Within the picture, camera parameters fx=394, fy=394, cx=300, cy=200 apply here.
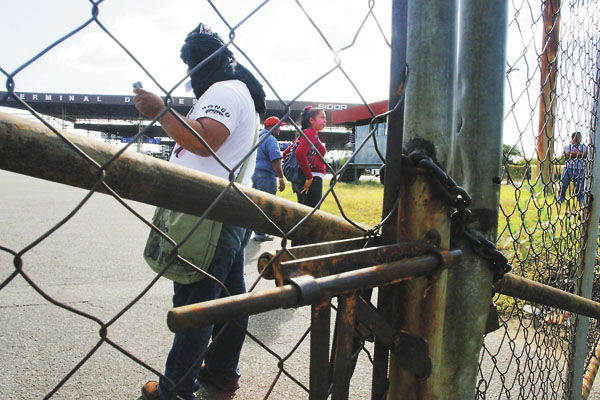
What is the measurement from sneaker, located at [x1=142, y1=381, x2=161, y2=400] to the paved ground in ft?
0.70

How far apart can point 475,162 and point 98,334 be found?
8.11 ft

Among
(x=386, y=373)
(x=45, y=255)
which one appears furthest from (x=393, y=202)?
(x=45, y=255)

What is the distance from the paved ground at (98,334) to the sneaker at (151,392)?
21 centimetres

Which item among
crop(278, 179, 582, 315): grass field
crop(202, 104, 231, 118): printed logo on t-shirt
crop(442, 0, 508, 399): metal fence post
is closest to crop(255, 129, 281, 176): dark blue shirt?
crop(278, 179, 582, 315): grass field

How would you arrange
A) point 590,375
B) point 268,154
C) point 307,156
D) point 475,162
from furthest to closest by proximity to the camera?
point 268,154 < point 307,156 < point 590,375 < point 475,162

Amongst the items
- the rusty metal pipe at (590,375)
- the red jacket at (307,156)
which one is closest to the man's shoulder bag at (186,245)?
the rusty metal pipe at (590,375)

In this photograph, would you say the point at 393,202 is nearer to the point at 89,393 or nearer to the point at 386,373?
the point at 386,373

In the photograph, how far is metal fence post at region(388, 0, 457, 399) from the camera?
0.78 meters

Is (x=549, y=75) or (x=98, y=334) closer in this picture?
(x=549, y=75)

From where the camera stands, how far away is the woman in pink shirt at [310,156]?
13.5ft

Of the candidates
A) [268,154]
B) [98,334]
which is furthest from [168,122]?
[268,154]

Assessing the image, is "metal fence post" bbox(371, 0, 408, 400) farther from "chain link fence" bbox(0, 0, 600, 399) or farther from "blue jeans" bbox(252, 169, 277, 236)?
"blue jeans" bbox(252, 169, 277, 236)

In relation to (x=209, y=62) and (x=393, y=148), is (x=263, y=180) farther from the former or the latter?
(x=393, y=148)

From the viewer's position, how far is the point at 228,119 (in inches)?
60.6
